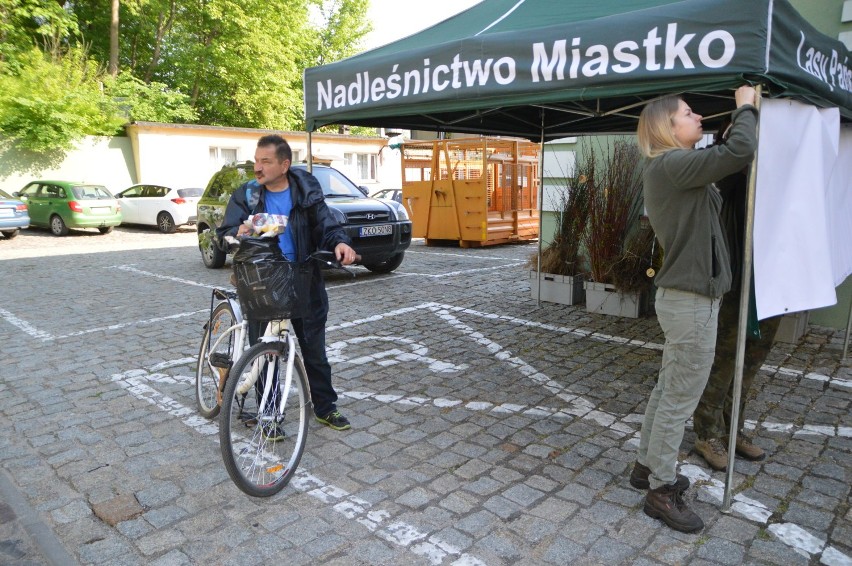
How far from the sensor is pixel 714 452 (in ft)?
11.4

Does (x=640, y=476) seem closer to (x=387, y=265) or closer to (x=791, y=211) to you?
(x=791, y=211)

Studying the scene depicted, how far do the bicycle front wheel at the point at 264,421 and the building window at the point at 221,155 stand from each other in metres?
23.4

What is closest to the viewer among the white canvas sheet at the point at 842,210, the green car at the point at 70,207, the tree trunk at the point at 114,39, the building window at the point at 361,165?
the white canvas sheet at the point at 842,210

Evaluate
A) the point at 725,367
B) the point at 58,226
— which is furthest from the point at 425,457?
the point at 58,226

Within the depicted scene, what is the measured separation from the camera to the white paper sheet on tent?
3.04 m

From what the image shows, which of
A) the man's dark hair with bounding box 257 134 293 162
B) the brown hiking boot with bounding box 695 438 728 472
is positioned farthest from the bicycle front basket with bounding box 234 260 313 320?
the brown hiking boot with bounding box 695 438 728 472

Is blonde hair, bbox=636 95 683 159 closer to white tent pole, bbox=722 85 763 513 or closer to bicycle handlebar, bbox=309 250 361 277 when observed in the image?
white tent pole, bbox=722 85 763 513

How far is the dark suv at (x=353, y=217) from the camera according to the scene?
30.6 feet

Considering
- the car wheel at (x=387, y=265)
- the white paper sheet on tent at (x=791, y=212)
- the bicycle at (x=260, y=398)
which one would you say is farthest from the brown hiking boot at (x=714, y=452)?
the car wheel at (x=387, y=265)

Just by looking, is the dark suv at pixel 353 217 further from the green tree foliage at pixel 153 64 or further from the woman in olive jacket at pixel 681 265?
the green tree foliage at pixel 153 64

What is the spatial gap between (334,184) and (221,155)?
17.2 meters

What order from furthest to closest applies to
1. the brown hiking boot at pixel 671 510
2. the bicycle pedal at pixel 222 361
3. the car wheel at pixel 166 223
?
the car wheel at pixel 166 223 → the bicycle pedal at pixel 222 361 → the brown hiking boot at pixel 671 510

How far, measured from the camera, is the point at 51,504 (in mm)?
3203

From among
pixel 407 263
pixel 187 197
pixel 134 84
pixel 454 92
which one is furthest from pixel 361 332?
pixel 134 84
